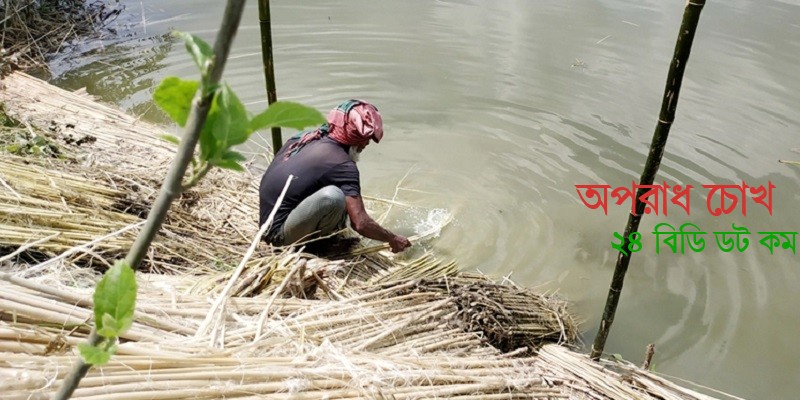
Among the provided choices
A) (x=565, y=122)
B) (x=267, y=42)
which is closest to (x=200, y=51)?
(x=267, y=42)

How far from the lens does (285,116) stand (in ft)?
1.55

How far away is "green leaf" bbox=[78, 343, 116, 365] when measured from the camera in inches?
19.6

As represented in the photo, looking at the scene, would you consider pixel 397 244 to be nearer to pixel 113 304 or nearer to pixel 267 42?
pixel 267 42

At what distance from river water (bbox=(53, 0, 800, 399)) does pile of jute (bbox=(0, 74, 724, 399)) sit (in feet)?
2.85

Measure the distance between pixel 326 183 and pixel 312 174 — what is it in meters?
0.09

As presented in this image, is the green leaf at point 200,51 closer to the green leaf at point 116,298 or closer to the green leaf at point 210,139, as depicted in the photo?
the green leaf at point 210,139

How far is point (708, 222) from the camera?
4402 mm

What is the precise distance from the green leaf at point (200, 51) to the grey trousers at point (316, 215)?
2.58 meters

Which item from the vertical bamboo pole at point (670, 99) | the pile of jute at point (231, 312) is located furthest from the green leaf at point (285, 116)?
the vertical bamboo pole at point (670, 99)

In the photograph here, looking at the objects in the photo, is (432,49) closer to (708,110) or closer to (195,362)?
(708,110)

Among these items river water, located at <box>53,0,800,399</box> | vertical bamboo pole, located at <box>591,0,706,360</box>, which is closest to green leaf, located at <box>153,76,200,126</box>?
vertical bamboo pole, located at <box>591,0,706,360</box>

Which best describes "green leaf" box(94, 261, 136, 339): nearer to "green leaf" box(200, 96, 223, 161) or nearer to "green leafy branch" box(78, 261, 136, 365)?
"green leafy branch" box(78, 261, 136, 365)

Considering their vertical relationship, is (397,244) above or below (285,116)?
below

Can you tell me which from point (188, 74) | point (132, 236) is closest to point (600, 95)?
point (188, 74)
